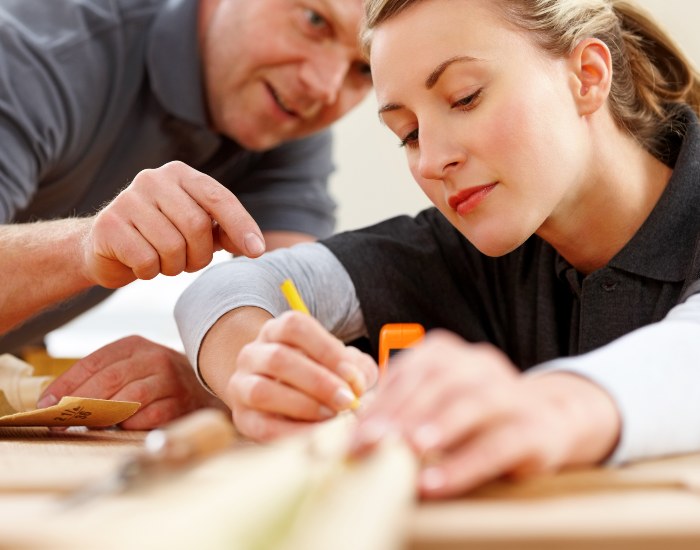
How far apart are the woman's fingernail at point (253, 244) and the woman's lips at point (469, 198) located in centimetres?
22

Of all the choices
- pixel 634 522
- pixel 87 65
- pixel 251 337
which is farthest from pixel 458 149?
pixel 87 65

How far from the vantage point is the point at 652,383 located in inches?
23.0

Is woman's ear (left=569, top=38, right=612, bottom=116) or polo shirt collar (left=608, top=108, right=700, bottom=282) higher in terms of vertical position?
woman's ear (left=569, top=38, right=612, bottom=116)

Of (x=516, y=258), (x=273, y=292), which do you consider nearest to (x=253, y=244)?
(x=273, y=292)

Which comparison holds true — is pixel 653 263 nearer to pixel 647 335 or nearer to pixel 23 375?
pixel 647 335

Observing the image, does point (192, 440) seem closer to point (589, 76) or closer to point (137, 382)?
point (137, 382)

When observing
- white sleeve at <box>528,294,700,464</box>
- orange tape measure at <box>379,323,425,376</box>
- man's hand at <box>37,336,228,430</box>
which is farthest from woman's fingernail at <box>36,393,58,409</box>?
white sleeve at <box>528,294,700,464</box>

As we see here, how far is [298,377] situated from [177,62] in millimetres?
1041

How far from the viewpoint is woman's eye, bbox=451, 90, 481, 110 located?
0.92 metres

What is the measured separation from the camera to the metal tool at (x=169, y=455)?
400 millimetres

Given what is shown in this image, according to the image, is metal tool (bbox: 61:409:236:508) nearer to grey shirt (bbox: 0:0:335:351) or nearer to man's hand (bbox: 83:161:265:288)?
man's hand (bbox: 83:161:265:288)

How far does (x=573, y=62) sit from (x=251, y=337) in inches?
19.7

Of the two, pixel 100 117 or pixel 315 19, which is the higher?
pixel 315 19

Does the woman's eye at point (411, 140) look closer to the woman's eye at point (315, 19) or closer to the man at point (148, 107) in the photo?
the man at point (148, 107)
